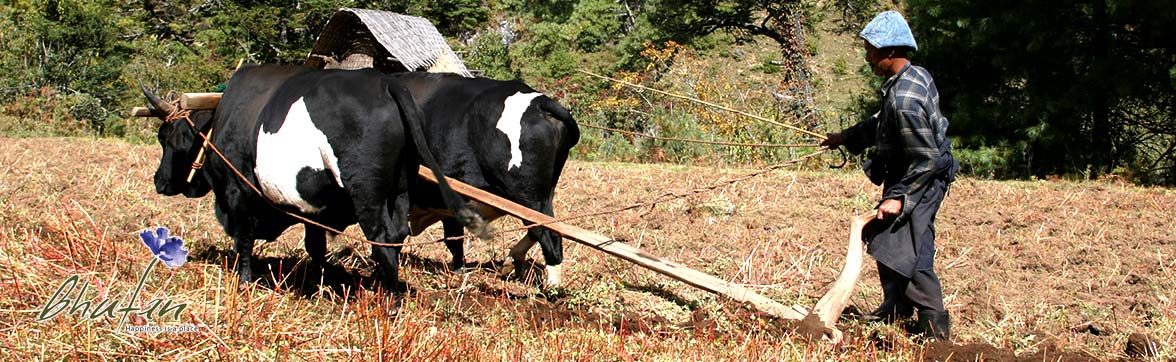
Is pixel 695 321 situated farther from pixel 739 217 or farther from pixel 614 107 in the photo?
pixel 614 107

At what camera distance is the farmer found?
4078 millimetres

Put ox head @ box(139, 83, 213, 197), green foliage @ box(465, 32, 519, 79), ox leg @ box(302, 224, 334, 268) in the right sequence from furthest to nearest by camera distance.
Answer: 1. green foliage @ box(465, 32, 519, 79)
2. ox head @ box(139, 83, 213, 197)
3. ox leg @ box(302, 224, 334, 268)

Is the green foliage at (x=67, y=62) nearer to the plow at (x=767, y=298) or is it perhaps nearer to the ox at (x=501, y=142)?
the ox at (x=501, y=142)

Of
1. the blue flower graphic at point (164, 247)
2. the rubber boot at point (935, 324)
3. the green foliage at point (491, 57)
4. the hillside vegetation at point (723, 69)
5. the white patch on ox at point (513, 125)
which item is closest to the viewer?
the blue flower graphic at point (164, 247)

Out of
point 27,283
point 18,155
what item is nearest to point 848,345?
point 27,283

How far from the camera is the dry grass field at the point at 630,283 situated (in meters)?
3.47

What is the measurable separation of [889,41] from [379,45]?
27.1 ft

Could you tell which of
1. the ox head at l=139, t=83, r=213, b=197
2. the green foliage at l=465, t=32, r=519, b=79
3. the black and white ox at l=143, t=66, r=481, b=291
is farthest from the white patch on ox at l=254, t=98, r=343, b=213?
the green foliage at l=465, t=32, r=519, b=79

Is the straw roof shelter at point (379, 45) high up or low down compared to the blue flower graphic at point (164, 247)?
down

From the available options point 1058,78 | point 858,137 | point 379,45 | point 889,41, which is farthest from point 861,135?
point 379,45

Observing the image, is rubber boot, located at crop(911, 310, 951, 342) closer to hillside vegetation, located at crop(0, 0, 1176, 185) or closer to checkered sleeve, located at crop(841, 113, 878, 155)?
checkered sleeve, located at crop(841, 113, 878, 155)

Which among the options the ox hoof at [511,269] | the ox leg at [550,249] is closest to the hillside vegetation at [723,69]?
the ox hoof at [511,269]

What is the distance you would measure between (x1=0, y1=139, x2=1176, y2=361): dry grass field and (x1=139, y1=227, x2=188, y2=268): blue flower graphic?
0.59 ft

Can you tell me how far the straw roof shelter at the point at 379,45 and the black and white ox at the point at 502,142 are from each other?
18.1ft
